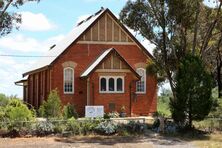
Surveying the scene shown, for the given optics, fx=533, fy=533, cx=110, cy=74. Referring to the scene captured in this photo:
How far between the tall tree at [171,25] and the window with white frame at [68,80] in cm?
1374

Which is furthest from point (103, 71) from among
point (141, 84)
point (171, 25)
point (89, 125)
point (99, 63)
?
point (89, 125)

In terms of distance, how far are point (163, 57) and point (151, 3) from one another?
370 cm

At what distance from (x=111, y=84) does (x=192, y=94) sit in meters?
16.4

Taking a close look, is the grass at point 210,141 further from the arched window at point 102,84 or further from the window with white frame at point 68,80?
the window with white frame at point 68,80

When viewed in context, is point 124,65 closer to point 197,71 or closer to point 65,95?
point 65,95

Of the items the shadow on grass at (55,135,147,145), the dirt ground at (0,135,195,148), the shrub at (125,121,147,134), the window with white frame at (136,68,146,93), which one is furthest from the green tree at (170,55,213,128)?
the window with white frame at (136,68,146,93)

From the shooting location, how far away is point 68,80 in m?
47.8

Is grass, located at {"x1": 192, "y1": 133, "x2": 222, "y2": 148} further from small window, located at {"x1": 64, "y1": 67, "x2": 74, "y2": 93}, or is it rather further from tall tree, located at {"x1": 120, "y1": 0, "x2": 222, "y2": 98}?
small window, located at {"x1": 64, "y1": 67, "x2": 74, "y2": 93}

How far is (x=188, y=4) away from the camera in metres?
33.1

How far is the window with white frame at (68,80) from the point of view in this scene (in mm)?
47750

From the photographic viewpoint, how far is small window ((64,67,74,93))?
47781 millimetres

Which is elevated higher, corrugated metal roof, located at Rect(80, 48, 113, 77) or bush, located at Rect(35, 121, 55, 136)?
corrugated metal roof, located at Rect(80, 48, 113, 77)

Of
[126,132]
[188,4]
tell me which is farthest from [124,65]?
[126,132]

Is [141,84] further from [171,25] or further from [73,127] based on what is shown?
[73,127]
